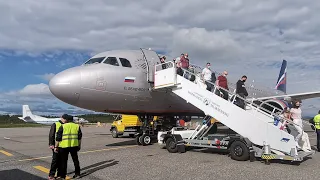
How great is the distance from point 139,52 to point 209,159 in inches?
242

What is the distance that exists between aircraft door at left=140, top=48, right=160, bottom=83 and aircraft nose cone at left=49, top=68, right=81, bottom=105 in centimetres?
311

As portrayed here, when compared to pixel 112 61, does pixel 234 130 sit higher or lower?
lower

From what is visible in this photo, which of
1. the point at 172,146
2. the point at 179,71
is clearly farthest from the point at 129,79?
the point at 172,146

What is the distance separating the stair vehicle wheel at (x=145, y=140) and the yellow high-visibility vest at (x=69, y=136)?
702 centimetres

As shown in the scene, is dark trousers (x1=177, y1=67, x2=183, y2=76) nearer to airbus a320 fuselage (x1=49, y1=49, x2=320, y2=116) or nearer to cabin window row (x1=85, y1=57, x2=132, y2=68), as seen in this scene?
airbus a320 fuselage (x1=49, y1=49, x2=320, y2=116)

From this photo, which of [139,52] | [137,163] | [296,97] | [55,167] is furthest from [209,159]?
[296,97]

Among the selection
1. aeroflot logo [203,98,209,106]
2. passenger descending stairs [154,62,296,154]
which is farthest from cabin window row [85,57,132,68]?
aeroflot logo [203,98,209,106]

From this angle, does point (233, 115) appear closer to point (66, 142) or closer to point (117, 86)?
point (117, 86)

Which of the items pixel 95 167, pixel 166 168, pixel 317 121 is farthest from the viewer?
pixel 317 121

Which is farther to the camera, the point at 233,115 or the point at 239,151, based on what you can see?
the point at 233,115

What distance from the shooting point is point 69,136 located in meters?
7.59

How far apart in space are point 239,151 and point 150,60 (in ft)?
19.6

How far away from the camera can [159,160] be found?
1009cm

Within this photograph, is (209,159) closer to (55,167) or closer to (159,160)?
(159,160)
